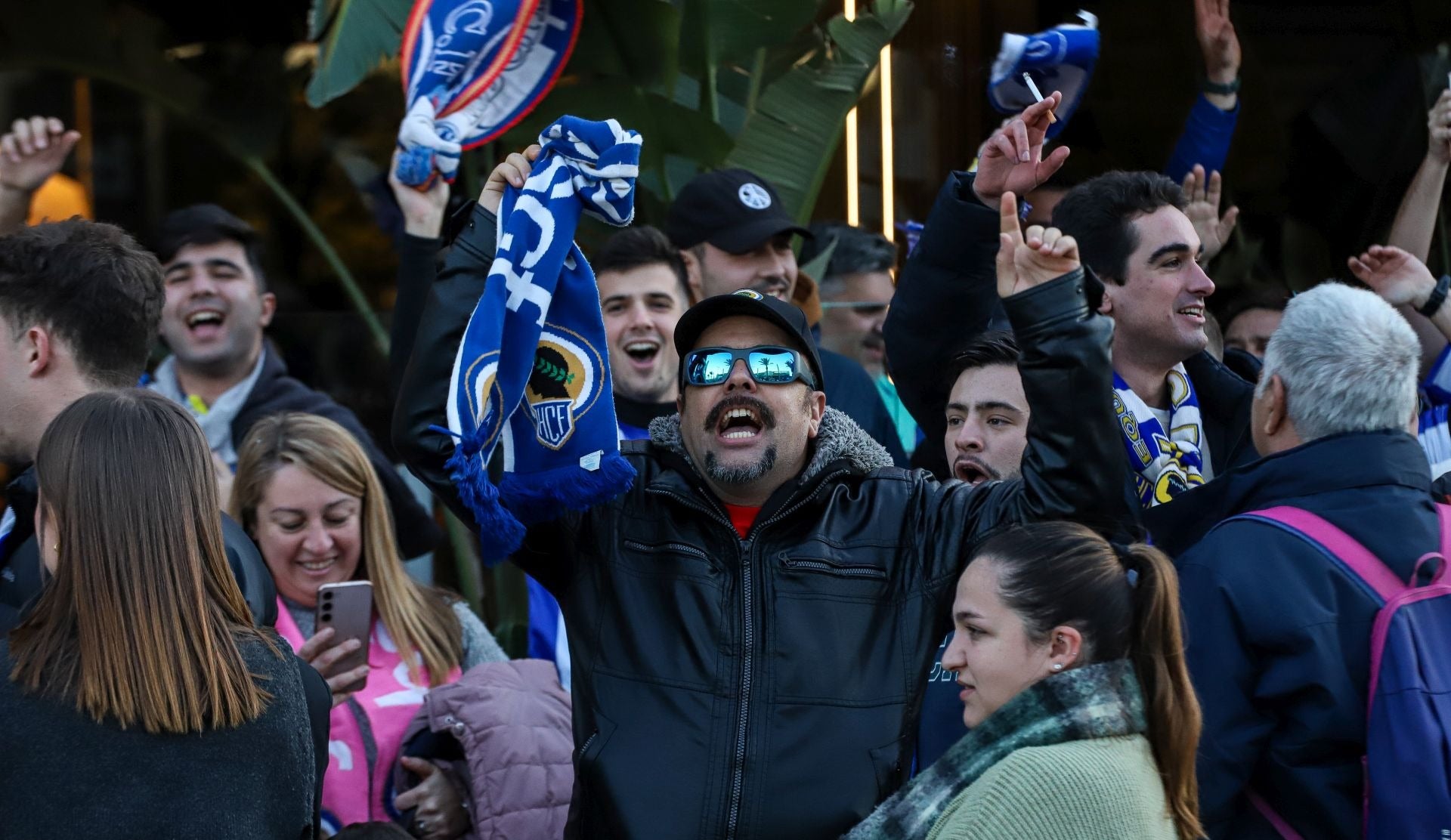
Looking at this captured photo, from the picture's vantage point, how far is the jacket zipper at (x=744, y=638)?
3.11m

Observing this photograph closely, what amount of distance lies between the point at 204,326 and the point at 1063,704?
3327mm

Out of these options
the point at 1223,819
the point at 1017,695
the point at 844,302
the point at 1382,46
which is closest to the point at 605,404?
the point at 1017,695

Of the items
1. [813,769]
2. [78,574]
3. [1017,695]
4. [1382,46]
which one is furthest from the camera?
[1382,46]

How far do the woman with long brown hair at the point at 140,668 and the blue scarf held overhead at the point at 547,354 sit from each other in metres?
0.59

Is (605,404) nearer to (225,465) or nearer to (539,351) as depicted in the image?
(539,351)

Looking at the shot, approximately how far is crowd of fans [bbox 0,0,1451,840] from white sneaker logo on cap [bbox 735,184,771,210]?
123 centimetres

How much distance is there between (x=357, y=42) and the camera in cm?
618

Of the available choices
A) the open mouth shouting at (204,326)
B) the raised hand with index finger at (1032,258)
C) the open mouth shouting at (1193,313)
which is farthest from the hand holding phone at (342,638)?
A: the open mouth shouting at (1193,313)

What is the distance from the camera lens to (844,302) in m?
6.29

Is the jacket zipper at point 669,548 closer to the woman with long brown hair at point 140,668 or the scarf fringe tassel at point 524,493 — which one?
the scarf fringe tassel at point 524,493

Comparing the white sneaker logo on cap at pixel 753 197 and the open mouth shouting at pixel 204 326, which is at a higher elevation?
the white sneaker logo on cap at pixel 753 197

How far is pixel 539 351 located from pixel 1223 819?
164 cm

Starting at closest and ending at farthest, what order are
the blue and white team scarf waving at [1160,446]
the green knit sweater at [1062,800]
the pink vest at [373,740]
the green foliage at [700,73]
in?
the green knit sweater at [1062,800] < the pink vest at [373,740] < the blue and white team scarf waving at [1160,446] < the green foliage at [700,73]

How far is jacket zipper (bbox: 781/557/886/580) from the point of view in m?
3.27
